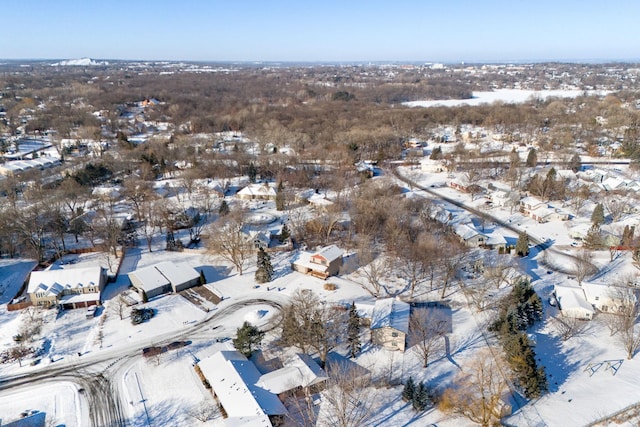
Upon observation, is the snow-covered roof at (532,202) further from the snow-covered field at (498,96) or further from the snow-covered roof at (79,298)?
the snow-covered field at (498,96)

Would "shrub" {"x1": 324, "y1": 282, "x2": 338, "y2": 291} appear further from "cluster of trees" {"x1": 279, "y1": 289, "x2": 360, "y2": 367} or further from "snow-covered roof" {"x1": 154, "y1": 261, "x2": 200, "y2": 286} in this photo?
"snow-covered roof" {"x1": 154, "y1": 261, "x2": 200, "y2": 286}

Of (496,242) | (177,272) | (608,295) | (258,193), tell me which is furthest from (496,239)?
(258,193)

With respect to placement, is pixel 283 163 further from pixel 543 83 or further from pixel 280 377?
pixel 543 83

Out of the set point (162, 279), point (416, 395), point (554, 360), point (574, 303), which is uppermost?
point (574, 303)

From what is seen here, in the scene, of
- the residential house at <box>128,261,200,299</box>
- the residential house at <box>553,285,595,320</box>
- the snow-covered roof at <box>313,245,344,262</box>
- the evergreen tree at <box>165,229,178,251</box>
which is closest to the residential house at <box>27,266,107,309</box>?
the residential house at <box>128,261,200,299</box>

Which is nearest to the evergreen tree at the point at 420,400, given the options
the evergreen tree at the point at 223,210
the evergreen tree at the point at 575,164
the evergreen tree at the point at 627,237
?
the evergreen tree at the point at 627,237

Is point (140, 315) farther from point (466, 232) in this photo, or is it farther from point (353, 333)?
Answer: point (466, 232)

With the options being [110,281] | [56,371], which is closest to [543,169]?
[110,281]
